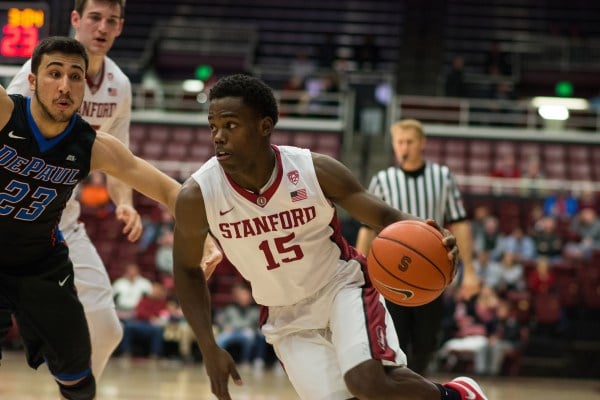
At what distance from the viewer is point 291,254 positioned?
4.13 m

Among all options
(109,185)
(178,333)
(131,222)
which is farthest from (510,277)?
(131,222)

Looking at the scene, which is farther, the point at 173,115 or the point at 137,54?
the point at 137,54

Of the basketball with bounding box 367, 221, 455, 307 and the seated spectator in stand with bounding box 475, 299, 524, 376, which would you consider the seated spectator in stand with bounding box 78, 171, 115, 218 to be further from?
the basketball with bounding box 367, 221, 455, 307

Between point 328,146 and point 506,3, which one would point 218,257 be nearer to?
point 328,146

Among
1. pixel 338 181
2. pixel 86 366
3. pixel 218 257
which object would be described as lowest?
pixel 86 366

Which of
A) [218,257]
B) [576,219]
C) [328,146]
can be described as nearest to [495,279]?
[576,219]

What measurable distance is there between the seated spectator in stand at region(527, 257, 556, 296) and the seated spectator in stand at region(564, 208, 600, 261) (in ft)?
2.49

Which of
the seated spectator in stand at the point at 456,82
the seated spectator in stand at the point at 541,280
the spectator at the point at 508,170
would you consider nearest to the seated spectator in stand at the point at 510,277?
the seated spectator in stand at the point at 541,280

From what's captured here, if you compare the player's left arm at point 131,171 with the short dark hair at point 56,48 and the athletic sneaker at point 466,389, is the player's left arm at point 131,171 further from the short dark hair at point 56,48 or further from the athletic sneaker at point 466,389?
the athletic sneaker at point 466,389

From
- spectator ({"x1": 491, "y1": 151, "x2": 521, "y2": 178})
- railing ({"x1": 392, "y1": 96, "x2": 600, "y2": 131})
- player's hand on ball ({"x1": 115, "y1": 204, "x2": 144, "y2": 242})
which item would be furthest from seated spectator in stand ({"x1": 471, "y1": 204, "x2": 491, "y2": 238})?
player's hand on ball ({"x1": 115, "y1": 204, "x2": 144, "y2": 242})

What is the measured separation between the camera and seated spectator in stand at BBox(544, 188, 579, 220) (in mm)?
14234

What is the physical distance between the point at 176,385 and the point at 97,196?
552 centimetres

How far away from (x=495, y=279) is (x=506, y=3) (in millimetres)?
11923

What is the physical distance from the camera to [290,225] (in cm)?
410
